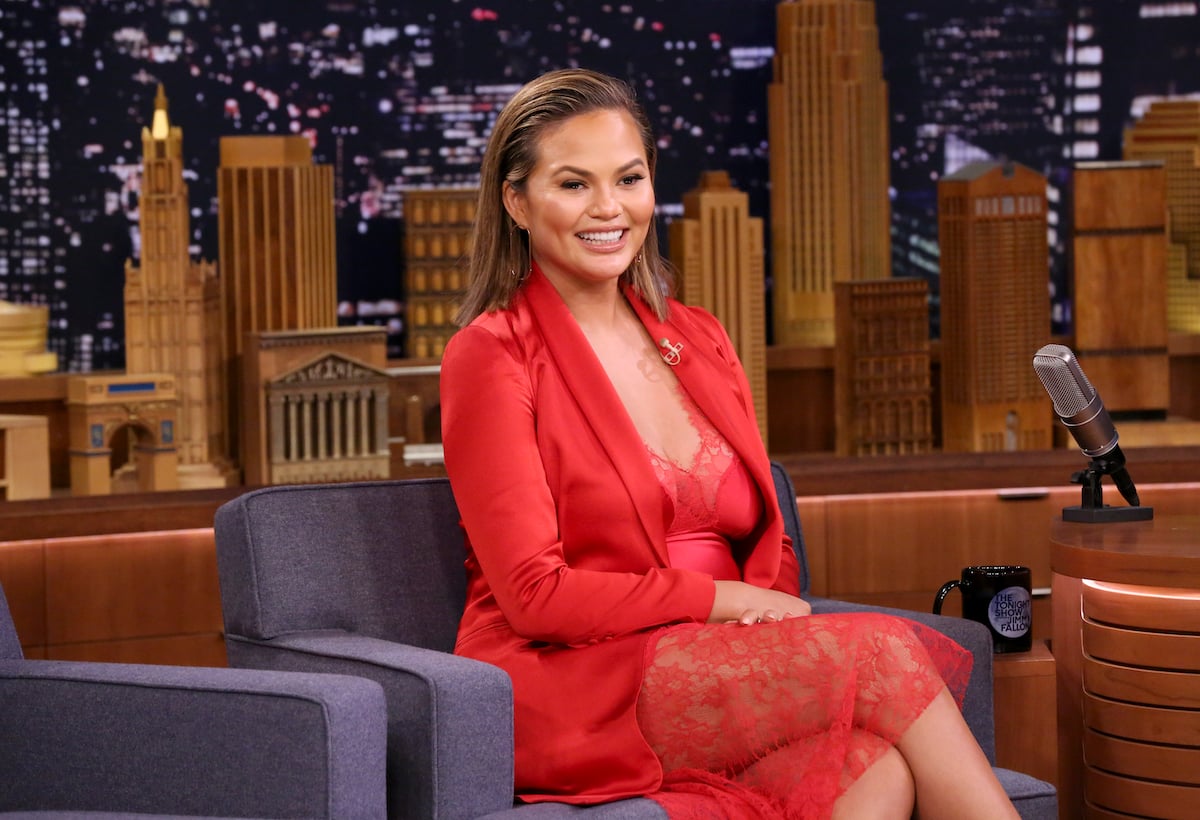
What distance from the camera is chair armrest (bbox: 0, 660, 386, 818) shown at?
6.43 ft

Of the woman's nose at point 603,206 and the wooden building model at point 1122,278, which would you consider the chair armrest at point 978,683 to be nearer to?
the woman's nose at point 603,206

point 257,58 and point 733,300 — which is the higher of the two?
point 257,58

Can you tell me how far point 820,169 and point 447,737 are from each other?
348 cm

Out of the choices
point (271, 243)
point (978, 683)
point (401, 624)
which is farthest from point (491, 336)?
point (271, 243)

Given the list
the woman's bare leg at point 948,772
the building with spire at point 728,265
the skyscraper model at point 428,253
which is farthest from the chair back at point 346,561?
the building with spire at point 728,265

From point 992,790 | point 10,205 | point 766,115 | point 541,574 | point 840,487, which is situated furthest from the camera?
point 766,115

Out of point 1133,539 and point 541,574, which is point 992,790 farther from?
point 1133,539

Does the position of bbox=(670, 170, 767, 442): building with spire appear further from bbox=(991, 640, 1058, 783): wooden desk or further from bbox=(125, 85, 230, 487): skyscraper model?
bbox=(991, 640, 1058, 783): wooden desk

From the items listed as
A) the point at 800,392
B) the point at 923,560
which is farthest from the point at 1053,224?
the point at 923,560

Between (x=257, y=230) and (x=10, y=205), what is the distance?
683 mm

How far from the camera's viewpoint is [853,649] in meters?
2.04

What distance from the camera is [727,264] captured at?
5082 mm

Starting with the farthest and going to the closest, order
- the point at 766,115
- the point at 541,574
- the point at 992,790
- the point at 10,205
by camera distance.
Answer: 1. the point at 766,115
2. the point at 10,205
3. the point at 541,574
4. the point at 992,790

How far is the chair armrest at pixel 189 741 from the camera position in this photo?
1960 millimetres
